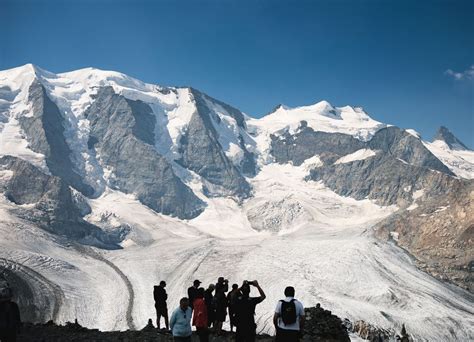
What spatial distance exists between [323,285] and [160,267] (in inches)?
1609

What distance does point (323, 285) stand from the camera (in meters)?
99.1

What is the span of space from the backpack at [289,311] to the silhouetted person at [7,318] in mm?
6459

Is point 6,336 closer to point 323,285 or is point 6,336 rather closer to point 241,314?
point 241,314

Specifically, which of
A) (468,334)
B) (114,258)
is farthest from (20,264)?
(468,334)

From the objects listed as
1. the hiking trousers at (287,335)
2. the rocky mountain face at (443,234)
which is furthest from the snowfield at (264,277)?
the hiking trousers at (287,335)

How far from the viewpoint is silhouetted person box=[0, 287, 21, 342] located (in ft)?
42.5

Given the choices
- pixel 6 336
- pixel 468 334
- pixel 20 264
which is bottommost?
pixel 468 334

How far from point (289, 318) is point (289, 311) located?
0.17m

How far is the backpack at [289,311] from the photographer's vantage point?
1265 centimetres

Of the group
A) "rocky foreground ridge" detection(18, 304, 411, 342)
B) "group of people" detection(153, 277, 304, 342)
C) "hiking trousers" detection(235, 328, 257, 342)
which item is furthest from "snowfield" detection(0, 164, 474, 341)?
"hiking trousers" detection(235, 328, 257, 342)

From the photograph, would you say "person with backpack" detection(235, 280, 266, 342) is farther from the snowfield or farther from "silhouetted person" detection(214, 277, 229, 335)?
the snowfield

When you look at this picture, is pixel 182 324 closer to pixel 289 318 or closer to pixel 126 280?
pixel 289 318

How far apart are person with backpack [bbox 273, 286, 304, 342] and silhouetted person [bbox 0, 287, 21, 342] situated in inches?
248

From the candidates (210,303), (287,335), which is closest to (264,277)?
(210,303)
